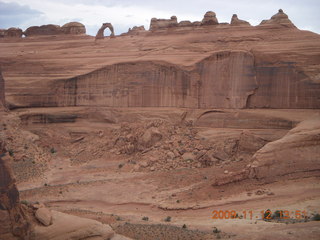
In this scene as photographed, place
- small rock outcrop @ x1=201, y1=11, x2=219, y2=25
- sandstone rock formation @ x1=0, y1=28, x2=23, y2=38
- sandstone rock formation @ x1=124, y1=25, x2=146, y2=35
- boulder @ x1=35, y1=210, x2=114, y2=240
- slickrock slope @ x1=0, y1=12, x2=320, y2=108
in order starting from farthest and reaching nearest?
sandstone rock formation @ x1=0, y1=28, x2=23, y2=38, sandstone rock formation @ x1=124, y1=25, x2=146, y2=35, small rock outcrop @ x1=201, y1=11, x2=219, y2=25, slickrock slope @ x1=0, y1=12, x2=320, y2=108, boulder @ x1=35, y1=210, x2=114, y2=240

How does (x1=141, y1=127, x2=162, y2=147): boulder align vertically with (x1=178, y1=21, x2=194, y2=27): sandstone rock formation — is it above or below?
below

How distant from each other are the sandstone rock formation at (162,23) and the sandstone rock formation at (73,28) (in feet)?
27.1

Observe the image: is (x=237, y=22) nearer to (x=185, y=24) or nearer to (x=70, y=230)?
(x=185, y=24)

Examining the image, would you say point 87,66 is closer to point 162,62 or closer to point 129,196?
point 162,62

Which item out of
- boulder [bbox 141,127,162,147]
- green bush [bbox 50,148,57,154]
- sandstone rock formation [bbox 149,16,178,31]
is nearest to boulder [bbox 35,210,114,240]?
boulder [bbox 141,127,162,147]

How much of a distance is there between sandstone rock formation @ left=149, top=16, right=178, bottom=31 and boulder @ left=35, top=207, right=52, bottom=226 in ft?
76.4

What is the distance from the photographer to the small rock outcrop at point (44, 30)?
1564 inches

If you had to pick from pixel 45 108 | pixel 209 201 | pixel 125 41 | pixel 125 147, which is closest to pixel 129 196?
pixel 209 201

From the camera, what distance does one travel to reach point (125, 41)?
34.3m

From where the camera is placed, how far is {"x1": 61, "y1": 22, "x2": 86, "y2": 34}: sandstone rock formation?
39188 mm

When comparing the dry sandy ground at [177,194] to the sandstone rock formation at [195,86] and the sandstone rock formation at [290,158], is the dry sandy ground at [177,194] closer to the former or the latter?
the sandstone rock formation at [290,158]

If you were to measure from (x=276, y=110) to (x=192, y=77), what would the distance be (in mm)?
6072

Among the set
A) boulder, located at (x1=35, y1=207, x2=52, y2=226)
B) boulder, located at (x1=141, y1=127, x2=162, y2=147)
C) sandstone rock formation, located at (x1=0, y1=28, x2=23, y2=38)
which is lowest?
boulder, located at (x1=35, y1=207, x2=52, y2=226)
